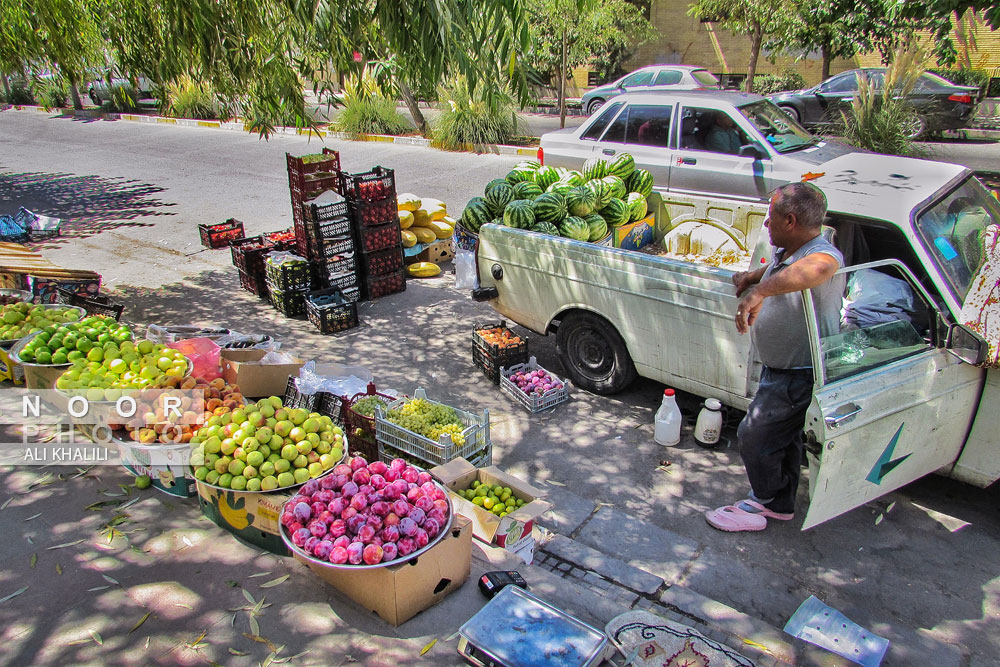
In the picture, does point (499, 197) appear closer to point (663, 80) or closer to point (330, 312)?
point (330, 312)

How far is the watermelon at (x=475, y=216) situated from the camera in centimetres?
657

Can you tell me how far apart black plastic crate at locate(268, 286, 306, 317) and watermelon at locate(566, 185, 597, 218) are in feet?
10.4

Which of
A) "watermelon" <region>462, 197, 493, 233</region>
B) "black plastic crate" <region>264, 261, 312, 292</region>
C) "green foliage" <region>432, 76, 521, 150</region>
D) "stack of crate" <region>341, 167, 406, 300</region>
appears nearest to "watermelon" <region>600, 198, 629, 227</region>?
"watermelon" <region>462, 197, 493, 233</region>

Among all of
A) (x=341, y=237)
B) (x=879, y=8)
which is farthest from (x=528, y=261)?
(x=879, y=8)

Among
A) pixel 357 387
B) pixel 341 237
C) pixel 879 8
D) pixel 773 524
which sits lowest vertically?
pixel 773 524

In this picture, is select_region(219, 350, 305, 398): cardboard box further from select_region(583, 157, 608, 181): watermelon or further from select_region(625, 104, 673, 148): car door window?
select_region(625, 104, 673, 148): car door window

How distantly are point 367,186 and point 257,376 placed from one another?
311 cm

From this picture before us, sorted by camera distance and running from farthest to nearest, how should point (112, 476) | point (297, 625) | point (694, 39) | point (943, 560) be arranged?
point (694, 39)
point (112, 476)
point (943, 560)
point (297, 625)

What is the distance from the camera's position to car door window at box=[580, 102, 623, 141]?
9.45 metres

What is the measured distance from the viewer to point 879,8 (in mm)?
13156

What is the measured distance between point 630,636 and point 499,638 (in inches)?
24.9

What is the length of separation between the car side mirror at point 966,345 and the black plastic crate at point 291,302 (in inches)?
237

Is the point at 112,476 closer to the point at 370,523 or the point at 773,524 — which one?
the point at 370,523

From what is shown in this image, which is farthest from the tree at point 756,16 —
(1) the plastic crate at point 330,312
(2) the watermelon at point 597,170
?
(1) the plastic crate at point 330,312
